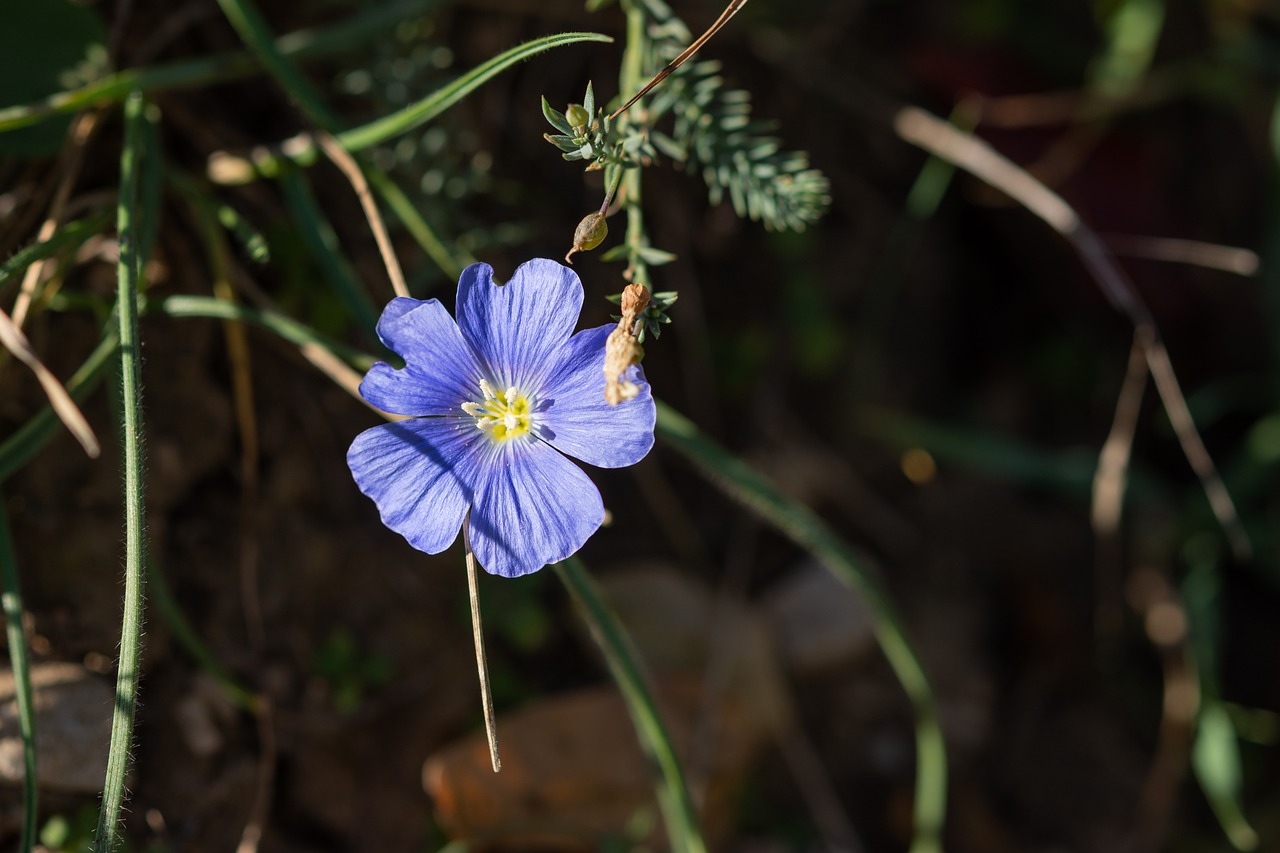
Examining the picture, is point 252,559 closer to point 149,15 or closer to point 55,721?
point 55,721

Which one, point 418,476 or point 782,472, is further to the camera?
point 782,472

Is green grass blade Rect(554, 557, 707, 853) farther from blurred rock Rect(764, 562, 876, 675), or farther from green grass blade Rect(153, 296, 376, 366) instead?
blurred rock Rect(764, 562, 876, 675)

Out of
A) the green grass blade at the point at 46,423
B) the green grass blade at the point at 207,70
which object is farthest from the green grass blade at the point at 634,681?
the green grass blade at the point at 207,70

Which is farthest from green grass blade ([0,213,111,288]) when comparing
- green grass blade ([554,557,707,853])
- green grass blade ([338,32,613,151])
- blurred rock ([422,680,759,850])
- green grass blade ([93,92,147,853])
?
blurred rock ([422,680,759,850])

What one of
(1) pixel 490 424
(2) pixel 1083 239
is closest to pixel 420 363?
(1) pixel 490 424

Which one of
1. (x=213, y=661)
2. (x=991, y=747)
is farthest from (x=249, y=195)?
(x=991, y=747)

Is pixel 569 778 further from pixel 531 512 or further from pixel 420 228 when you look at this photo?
pixel 420 228
